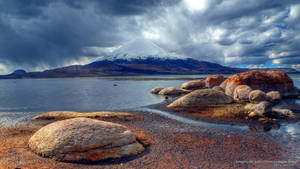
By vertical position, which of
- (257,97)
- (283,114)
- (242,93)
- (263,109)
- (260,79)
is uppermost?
(260,79)

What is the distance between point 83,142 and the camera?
750 centimetres

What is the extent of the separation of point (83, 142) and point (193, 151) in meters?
4.62

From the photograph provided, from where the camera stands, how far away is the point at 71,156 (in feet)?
23.9

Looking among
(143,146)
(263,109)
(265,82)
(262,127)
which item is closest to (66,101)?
(143,146)

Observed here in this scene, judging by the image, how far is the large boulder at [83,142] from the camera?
24.3ft

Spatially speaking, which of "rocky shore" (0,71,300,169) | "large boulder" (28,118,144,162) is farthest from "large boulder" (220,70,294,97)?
"large boulder" (28,118,144,162)

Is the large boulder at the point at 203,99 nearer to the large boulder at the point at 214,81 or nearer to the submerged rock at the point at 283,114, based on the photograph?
the submerged rock at the point at 283,114

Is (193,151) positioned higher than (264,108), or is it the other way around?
(264,108)

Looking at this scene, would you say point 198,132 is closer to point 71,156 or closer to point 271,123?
point 271,123

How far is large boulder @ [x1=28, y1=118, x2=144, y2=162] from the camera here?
7.40 meters

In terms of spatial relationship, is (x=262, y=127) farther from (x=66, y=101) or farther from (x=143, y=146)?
(x=66, y=101)

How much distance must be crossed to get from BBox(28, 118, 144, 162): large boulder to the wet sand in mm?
308

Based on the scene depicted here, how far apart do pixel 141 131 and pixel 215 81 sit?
2957cm

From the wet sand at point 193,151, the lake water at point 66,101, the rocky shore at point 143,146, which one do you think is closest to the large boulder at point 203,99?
the lake water at point 66,101
